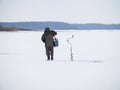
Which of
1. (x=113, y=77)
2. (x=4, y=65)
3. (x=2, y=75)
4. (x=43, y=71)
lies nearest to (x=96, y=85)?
(x=113, y=77)

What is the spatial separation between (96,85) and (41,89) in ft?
2.30

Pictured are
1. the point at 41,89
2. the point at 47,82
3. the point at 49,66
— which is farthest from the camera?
the point at 49,66

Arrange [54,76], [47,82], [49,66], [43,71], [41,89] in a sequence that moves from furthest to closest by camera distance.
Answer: [49,66] < [43,71] < [54,76] < [47,82] < [41,89]

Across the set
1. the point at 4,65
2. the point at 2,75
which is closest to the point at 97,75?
the point at 2,75

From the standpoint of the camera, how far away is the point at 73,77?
4.57 m

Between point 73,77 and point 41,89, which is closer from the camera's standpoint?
point 41,89

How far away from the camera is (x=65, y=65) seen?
5.58 meters

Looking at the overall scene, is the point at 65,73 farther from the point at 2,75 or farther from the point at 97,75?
the point at 2,75

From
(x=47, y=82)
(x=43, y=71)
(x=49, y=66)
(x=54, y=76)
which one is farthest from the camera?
(x=49, y=66)

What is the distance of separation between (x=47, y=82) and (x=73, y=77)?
0.44 meters

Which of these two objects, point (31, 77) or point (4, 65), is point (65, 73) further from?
point (4, 65)

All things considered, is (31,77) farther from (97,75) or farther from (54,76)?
(97,75)

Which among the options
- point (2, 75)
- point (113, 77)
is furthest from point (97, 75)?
point (2, 75)

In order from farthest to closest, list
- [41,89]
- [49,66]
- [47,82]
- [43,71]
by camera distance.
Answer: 1. [49,66]
2. [43,71]
3. [47,82]
4. [41,89]
